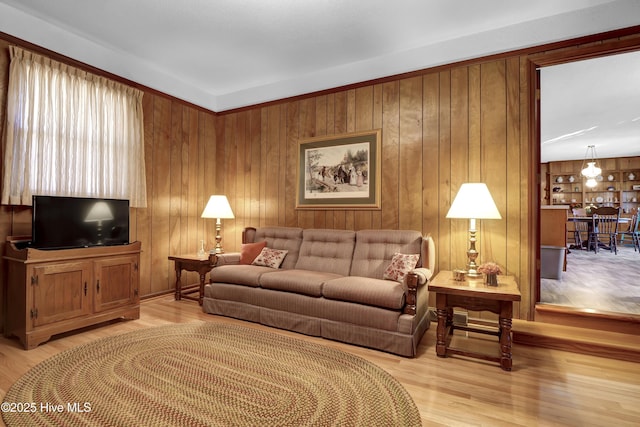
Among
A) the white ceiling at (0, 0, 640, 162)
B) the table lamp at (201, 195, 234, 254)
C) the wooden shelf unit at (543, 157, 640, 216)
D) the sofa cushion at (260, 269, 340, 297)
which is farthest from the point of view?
the wooden shelf unit at (543, 157, 640, 216)

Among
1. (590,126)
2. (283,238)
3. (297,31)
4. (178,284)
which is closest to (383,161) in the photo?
(283,238)

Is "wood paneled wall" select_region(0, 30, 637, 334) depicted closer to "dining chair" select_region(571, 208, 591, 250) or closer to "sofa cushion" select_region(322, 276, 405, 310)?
"sofa cushion" select_region(322, 276, 405, 310)

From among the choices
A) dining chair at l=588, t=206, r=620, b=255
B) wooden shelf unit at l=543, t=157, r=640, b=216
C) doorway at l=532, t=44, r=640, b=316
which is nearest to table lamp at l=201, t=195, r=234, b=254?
doorway at l=532, t=44, r=640, b=316

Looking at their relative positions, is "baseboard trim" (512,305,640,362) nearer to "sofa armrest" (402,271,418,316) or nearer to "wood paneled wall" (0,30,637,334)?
"wood paneled wall" (0,30,637,334)

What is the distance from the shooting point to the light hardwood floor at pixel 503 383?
182cm

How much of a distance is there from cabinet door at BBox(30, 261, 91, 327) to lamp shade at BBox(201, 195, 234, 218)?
152 cm

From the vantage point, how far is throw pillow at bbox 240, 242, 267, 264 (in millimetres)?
3883

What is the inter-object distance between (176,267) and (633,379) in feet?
14.6

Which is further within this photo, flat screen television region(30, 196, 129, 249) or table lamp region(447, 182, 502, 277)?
flat screen television region(30, 196, 129, 249)

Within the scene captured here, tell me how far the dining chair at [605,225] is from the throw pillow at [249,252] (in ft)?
24.6

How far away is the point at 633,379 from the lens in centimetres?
226

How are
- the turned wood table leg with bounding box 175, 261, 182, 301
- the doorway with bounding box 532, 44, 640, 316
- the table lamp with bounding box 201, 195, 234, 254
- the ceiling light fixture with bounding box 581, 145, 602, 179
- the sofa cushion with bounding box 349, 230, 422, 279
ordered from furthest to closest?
the ceiling light fixture with bounding box 581, 145, 602, 179 → the table lamp with bounding box 201, 195, 234, 254 → the turned wood table leg with bounding box 175, 261, 182, 301 → the sofa cushion with bounding box 349, 230, 422, 279 → the doorway with bounding box 532, 44, 640, 316

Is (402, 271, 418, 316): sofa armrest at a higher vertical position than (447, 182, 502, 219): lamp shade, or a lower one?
lower

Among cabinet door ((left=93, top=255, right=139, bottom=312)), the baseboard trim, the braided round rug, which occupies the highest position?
cabinet door ((left=93, top=255, right=139, bottom=312))
